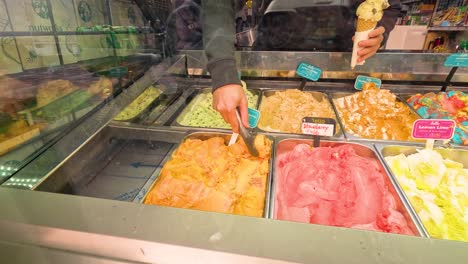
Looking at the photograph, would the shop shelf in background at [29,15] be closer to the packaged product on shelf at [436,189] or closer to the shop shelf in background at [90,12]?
the shop shelf in background at [90,12]

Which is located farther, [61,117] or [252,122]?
→ [252,122]

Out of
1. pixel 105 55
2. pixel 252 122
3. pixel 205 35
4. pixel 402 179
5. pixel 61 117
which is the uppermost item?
pixel 205 35

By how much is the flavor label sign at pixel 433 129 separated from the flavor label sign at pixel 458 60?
91 centimetres

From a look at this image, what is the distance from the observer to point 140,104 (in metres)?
2.00

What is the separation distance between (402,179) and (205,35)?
61.3 inches

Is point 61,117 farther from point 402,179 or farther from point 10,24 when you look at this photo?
point 402,179

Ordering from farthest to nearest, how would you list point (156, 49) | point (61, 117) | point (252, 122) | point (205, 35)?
1. point (156, 49)
2. point (252, 122)
3. point (205, 35)
4. point (61, 117)

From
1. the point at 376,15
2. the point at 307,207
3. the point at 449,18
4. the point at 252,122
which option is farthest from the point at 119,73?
the point at 449,18

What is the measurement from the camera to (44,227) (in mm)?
795

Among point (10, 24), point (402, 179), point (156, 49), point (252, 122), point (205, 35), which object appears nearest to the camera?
point (10, 24)

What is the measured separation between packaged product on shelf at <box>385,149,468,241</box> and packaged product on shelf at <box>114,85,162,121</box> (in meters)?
1.75

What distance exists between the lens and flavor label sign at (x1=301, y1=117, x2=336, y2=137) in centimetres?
175

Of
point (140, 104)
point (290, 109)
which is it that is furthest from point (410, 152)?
point (140, 104)

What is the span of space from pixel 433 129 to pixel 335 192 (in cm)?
77
